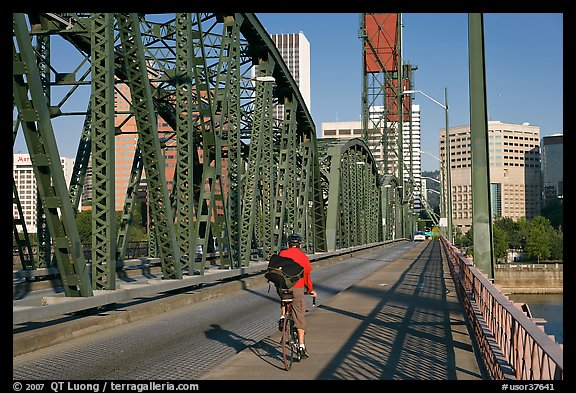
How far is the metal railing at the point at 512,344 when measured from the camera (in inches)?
219

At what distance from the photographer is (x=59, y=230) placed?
510 inches

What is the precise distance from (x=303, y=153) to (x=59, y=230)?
28962 millimetres

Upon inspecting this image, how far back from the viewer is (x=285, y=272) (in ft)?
35.2

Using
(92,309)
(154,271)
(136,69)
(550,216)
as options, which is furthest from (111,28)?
(550,216)

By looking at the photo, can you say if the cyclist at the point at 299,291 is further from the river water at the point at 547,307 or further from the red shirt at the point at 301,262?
the river water at the point at 547,307

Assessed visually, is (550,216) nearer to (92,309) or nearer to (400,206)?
(400,206)

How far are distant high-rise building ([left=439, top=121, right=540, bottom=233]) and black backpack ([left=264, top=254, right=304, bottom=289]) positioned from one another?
94.0 m

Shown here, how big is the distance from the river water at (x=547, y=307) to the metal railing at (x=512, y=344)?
4652 cm

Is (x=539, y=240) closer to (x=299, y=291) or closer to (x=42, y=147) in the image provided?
(x=42, y=147)

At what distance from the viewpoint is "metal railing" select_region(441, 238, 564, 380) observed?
5.55 m

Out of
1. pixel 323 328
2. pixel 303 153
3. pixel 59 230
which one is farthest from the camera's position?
pixel 303 153

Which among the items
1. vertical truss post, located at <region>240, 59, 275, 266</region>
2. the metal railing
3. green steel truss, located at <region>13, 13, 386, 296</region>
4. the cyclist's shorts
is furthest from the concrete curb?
the metal railing

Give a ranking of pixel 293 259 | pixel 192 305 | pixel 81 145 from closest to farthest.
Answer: pixel 293 259 → pixel 192 305 → pixel 81 145

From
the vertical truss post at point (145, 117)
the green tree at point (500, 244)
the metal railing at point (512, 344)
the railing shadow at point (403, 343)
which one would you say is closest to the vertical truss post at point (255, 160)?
the railing shadow at point (403, 343)
